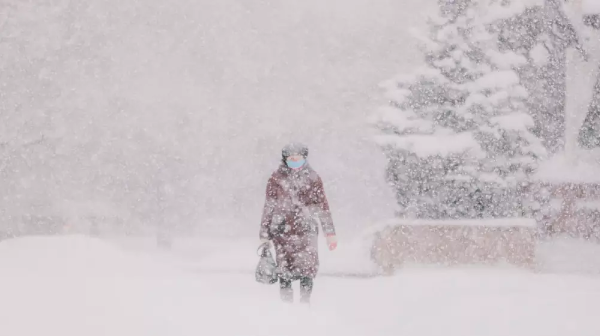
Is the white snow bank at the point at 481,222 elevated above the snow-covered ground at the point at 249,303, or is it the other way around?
the white snow bank at the point at 481,222

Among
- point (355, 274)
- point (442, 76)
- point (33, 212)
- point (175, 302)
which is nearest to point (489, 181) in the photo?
point (442, 76)

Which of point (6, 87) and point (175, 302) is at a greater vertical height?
point (6, 87)

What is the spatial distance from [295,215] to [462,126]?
682 centimetres

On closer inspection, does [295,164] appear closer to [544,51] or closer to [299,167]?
[299,167]

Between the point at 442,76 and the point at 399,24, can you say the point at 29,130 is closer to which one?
the point at 442,76

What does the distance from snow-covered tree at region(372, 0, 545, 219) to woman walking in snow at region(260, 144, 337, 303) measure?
18.9 feet

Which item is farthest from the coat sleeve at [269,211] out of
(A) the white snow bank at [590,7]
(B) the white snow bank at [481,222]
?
(A) the white snow bank at [590,7]

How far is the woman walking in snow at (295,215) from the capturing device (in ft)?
25.6

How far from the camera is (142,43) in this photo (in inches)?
781

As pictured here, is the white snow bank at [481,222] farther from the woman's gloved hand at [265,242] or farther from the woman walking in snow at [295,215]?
the woman's gloved hand at [265,242]

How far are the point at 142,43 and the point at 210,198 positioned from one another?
569 centimetres

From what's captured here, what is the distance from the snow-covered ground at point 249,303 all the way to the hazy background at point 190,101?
785cm

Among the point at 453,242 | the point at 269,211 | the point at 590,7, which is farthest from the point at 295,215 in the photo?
the point at 590,7

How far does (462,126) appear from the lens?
44.8 feet
